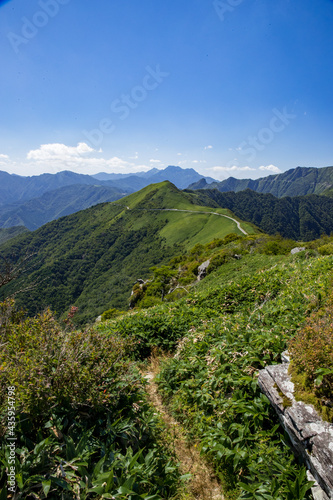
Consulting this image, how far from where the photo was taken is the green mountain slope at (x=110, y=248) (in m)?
116

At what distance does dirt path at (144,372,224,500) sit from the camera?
378cm

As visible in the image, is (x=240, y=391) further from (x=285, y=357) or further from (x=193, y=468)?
(x=193, y=468)

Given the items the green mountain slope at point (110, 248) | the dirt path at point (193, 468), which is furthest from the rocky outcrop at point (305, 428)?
the green mountain slope at point (110, 248)

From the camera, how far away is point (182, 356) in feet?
22.8

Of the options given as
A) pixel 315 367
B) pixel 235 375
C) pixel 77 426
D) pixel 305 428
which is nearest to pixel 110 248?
pixel 235 375

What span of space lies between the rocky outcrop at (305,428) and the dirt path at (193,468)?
1450mm

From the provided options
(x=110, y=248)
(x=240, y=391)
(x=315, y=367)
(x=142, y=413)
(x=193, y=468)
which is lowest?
(x=110, y=248)

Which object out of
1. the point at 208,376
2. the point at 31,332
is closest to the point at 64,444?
the point at 31,332

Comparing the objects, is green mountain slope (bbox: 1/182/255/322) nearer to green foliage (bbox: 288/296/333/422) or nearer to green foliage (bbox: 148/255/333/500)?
green foliage (bbox: 148/255/333/500)

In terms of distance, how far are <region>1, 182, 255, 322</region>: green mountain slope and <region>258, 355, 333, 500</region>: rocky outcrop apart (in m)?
86.1

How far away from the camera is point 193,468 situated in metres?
4.16

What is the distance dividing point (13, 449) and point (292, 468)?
12.4 ft

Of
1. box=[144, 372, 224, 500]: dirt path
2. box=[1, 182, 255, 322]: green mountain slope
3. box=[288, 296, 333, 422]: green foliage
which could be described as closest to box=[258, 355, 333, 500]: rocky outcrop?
box=[288, 296, 333, 422]: green foliage

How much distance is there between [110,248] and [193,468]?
159 metres
